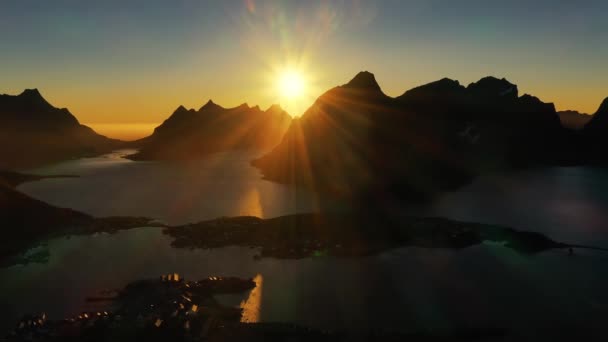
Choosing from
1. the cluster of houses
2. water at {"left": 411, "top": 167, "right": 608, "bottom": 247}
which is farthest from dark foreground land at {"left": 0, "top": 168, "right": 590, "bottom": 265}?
the cluster of houses

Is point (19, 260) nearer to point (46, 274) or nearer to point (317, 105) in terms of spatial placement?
point (46, 274)

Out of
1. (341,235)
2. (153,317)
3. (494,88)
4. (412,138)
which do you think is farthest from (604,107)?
(153,317)

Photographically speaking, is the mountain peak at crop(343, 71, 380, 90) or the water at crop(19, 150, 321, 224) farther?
the mountain peak at crop(343, 71, 380, 90)

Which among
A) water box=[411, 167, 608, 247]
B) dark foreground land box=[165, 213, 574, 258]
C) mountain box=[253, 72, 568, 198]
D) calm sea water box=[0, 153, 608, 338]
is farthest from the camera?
mountain box=[253, 72, 568, 198]

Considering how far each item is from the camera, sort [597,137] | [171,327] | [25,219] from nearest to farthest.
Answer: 1. [171,327]
2. [25,219]
3. [597,137]

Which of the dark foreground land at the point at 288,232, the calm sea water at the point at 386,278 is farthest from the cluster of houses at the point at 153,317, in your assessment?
the dark foreground land at the point at 288,232

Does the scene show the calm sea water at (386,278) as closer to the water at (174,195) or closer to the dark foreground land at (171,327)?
the water at (174,195)

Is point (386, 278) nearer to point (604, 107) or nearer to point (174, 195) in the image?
point (174, 195)

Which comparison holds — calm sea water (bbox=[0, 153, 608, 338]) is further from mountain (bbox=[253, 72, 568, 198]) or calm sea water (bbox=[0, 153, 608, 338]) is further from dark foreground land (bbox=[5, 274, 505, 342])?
mountain (bbox=[253, 72, 568, 198])
